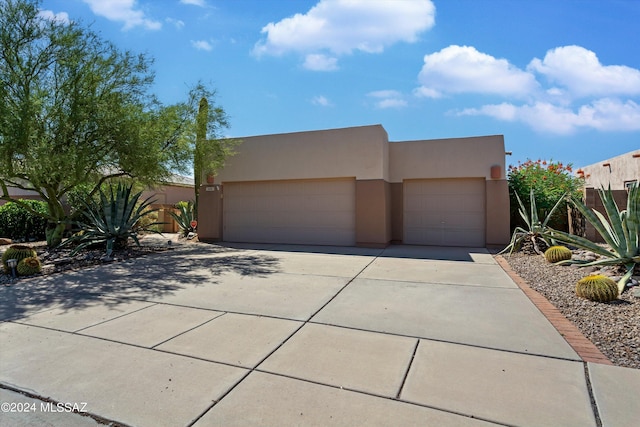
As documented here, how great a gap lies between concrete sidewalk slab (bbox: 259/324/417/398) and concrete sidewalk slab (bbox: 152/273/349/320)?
82 cm

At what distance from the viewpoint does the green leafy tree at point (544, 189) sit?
1278 cm

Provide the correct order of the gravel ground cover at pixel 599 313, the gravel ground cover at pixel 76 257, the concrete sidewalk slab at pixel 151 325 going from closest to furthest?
the gravel ground cover at pixel 599 313, the concrete sidewalk slab at pixel 151 325, the gravel ground cover at pixel 76 257

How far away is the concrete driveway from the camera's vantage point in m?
2.78

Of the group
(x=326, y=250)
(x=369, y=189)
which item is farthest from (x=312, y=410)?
(x=369, y=189)

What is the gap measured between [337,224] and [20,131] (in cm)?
904

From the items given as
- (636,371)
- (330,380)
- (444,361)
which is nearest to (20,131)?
(330,380)

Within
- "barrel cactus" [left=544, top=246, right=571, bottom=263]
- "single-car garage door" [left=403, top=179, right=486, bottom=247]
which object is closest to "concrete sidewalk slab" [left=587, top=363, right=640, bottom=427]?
"barrel cactus" [left=544, top=246, right=571, bottom=263]

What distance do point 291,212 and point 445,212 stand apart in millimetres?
5515

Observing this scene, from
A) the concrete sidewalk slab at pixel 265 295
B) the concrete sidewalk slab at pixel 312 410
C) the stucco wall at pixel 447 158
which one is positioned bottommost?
the concrete sidewalk slab at pixel 312 410

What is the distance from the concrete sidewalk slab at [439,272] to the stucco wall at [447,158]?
4.58 metres

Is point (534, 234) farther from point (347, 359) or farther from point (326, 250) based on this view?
point (347, 359)

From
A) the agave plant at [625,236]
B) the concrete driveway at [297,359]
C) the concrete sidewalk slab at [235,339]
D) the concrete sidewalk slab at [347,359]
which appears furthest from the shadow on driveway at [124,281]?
the agave plant at [625,236]

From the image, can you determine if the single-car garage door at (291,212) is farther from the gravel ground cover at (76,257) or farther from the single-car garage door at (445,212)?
the gravel ground cover at (76,257)

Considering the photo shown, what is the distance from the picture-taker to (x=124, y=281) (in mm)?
7273
